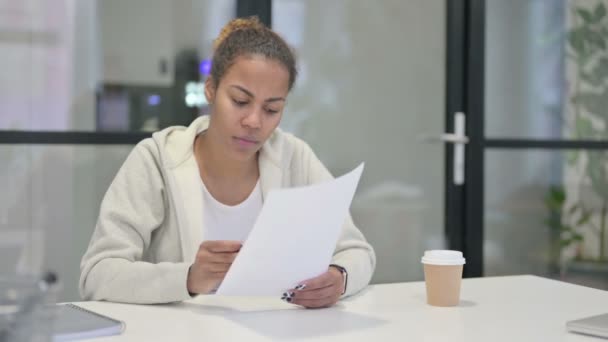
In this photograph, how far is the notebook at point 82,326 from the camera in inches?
46.3

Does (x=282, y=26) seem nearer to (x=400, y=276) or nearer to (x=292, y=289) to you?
(x=400, y=276)

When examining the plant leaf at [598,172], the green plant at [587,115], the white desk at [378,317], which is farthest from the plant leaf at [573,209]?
the white desk at [378,317]

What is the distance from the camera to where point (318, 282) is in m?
1.45

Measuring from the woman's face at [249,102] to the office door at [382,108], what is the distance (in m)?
1.52

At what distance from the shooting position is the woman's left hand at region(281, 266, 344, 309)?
144cm

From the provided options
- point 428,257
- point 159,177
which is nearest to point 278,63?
point 159,177

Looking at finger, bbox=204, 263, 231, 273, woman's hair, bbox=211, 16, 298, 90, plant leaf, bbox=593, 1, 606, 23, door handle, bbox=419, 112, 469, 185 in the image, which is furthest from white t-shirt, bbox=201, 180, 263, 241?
plant leaf, bbox=593, 1, 606, 23

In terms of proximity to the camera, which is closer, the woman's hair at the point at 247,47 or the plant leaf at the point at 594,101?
the woman's hair at the point at 247,47

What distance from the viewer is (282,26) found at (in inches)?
130

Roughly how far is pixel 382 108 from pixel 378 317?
2.23 m

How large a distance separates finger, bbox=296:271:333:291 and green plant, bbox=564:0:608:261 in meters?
2.73

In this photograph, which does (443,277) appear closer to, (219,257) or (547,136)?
(219,257)

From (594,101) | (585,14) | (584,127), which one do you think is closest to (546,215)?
(584,127)

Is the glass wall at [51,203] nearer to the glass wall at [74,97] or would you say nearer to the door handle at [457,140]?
the glass wall at [74,97]
